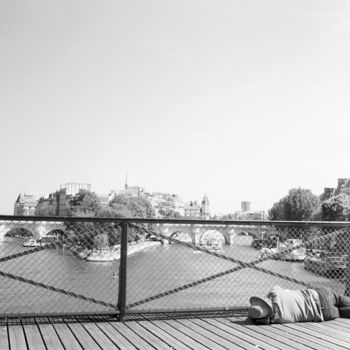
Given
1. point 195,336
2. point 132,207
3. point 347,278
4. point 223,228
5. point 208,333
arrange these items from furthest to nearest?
point 132,207, point 223,228, point 347,278, point 208,333, point 195,336

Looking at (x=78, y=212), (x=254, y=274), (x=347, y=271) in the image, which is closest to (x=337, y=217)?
(x=254, y=274)

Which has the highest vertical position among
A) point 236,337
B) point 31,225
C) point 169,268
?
point 31,225

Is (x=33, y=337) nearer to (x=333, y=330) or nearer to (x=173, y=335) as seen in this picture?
(x=173, y=335)

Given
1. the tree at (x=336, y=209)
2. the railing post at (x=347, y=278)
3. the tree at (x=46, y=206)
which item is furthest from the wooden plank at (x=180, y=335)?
the tree at (x=46, y=206)

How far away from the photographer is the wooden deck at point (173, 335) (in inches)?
215

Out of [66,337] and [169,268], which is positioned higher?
[66,337]

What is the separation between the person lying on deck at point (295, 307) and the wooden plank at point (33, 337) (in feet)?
8.61

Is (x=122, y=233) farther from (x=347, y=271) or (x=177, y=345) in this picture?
(x=347, y=271)

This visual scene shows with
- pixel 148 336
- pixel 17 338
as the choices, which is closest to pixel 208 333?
pixel 148 336

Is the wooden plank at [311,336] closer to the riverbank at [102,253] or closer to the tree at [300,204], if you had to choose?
the riverbank at [102,253]

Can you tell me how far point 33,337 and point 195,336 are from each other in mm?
1783

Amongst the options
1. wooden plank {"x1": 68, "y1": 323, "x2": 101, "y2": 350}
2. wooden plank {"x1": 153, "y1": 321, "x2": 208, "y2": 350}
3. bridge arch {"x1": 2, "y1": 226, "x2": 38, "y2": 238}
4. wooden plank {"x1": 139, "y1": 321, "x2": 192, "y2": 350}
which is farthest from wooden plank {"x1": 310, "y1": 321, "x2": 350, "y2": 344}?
bridge arch {"x1": 2, "y1": 226, "x2": 38, "y2": 238}

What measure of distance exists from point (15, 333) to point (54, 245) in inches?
58.2

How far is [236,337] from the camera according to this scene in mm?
5949
